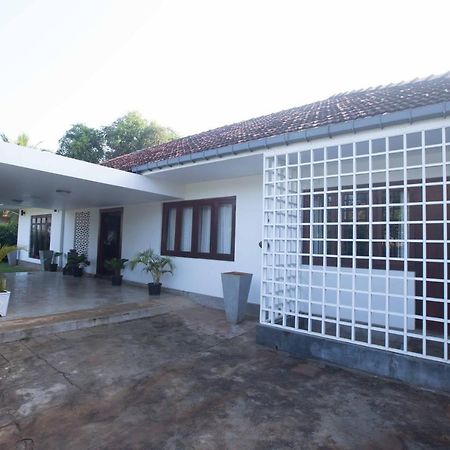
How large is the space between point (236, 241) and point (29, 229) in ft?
50.1

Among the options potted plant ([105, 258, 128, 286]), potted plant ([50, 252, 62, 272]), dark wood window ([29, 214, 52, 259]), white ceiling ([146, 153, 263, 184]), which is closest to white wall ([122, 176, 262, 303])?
white ceiling ([146, 153, 263, 184])

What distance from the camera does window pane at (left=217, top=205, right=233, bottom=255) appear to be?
8.20 metres

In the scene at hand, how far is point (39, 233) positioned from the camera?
1694 cm

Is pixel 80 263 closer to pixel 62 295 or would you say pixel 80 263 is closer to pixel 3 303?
pixel 62 295

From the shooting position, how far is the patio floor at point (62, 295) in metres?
6.69

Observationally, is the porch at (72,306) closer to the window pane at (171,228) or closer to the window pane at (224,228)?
the window pane at (171,228)

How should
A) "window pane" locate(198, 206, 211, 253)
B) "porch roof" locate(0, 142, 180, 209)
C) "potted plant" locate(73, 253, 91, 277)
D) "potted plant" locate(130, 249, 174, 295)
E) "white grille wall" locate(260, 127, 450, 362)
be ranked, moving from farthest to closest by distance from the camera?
"potted plant" locate(73, 253, 91, 277) → "potted plant" locate(130, 249, 174, 295) → "window pane" locate(198, 206, 211, 253) → "porch roof" locate(0, 142, 180, 209) → "white grille wall" locate(260, 127, 450, 362)

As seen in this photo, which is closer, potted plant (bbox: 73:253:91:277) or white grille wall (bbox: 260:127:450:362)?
white grille wall (bbox: 260:127:450:362)

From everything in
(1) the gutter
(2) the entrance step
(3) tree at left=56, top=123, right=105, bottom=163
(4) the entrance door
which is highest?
(3) tree at left=56, top=123, right=105, bottom=163

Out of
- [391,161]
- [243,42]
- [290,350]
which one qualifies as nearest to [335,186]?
[391,161]

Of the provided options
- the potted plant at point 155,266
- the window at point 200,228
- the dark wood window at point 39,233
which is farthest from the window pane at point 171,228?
the dark wood window at point 39,233

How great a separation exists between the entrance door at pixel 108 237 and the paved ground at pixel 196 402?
705 cm

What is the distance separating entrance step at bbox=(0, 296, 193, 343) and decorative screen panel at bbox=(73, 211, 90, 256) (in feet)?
23.7

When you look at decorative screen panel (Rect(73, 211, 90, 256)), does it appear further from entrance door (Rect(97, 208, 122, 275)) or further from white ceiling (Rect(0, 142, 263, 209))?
white ceiling (Rect(0, 142, 263, 209))
